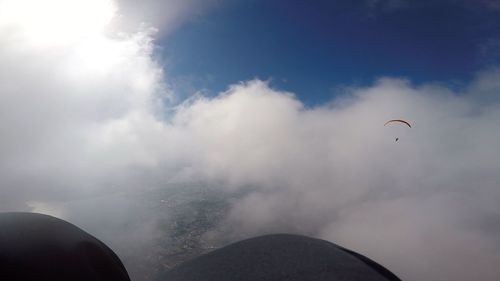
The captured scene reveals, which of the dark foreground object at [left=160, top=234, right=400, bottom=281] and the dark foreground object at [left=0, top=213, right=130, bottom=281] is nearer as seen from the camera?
the dark foreground object at [left=0, top=213, right=130, bottom=281]

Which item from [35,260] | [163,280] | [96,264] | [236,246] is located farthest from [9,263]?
[236,246]

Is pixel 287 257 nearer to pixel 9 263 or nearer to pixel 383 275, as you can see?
pixel 383 275

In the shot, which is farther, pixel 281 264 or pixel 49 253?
pixel 281 264

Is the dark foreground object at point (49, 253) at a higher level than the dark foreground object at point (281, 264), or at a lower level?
lower

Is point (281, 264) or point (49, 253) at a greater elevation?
point (281, 264)

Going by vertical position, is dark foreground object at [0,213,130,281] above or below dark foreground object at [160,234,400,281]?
below
